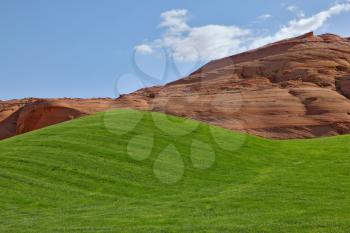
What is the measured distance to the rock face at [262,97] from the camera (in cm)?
4656

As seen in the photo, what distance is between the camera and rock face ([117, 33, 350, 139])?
46250mm

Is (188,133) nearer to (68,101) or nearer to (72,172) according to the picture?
(72,172)

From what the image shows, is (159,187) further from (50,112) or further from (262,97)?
(50,112)

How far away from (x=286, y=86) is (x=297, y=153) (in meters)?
26.3

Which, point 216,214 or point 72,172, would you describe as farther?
point 72,172

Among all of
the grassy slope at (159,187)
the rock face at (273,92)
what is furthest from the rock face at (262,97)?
the grassy slope at (159,187)

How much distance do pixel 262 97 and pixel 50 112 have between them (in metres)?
28.9

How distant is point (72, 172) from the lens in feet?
73.4

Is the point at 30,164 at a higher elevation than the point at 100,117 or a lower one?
lower

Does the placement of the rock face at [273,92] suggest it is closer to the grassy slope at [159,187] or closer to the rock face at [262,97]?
the rock face at [262,97]

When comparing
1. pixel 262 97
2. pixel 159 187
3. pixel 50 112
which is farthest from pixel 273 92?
pixel 159 187

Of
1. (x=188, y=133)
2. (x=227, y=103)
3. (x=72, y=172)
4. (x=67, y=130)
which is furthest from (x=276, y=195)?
(x=227, y=103)

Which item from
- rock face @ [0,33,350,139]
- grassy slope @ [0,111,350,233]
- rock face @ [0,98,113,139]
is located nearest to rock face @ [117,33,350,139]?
rock face @ [0,33,350,139]

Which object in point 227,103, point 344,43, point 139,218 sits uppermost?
point 344,43
